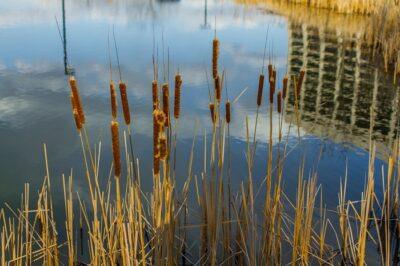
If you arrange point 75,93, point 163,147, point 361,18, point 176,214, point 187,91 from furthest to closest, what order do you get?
point 361,18 < point 187,91 < point 176,214 < point 75,93 < point 163,147

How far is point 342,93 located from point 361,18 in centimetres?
1191

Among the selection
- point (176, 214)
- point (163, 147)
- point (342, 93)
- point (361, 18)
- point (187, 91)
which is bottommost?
point (342, 93)

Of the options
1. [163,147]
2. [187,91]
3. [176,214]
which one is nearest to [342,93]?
[187,91]

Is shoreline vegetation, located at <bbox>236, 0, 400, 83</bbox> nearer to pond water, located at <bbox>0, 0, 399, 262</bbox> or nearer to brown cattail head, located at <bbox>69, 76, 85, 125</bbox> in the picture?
pond water, located at <bbox>0, 0, 399, 262</bbox>

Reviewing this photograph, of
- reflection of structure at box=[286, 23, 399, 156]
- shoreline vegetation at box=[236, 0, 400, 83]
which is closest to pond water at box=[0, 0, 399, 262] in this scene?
reflection of structure at box=[286, 23, 399, 156]

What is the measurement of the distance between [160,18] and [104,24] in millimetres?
3941

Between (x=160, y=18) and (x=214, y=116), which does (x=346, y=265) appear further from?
(x=160, y=18)

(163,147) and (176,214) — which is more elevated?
(163,147)

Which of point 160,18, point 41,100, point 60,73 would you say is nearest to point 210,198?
point 41,100

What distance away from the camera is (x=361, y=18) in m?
22.0

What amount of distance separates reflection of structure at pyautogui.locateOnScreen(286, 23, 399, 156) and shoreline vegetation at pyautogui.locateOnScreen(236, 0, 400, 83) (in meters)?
0.47

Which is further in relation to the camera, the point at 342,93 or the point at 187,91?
the point at 342,93

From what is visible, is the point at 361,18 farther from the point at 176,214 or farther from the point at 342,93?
the point at 176,214

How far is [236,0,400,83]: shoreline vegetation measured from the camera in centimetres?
1348
